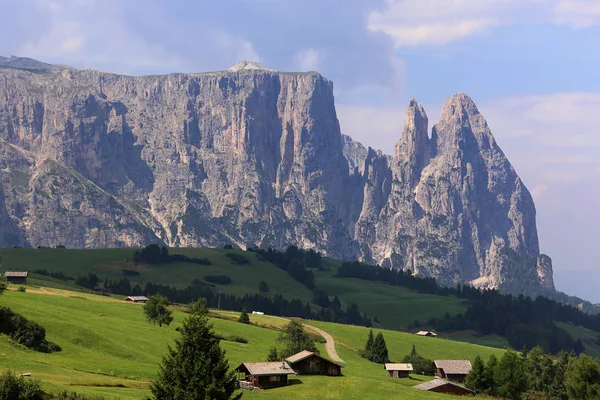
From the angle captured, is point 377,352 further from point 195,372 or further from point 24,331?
point 195,372

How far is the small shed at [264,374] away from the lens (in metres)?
115

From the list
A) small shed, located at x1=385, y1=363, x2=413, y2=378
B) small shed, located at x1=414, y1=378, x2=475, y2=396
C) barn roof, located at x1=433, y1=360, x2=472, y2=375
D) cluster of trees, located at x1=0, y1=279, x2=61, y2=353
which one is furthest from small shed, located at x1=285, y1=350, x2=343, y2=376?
cluster of trees, located at x1=0, y1=279, x2=61, y2=353

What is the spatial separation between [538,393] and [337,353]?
41453 millimetres

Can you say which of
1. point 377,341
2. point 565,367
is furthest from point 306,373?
point 565,367

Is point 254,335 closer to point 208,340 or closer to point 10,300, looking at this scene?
point 10,300

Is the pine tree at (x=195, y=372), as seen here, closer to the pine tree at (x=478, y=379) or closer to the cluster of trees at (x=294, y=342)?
the cluster of trees at (x=294, y=342)

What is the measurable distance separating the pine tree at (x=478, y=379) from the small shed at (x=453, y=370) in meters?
12.1

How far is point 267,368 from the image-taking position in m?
117

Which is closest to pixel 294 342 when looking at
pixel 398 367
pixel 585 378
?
pixel 398 367

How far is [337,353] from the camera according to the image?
597 ft

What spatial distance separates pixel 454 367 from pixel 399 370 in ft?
44.2

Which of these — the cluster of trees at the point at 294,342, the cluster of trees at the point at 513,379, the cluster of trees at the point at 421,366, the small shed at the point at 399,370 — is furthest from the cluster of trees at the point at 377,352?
the cluster of trees at the point at 513,379

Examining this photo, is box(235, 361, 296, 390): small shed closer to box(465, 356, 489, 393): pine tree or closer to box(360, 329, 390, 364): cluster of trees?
box(465, 356, 489, 393): pine tree

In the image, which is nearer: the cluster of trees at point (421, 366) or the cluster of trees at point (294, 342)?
the cluster of trees at point (294, 342)
